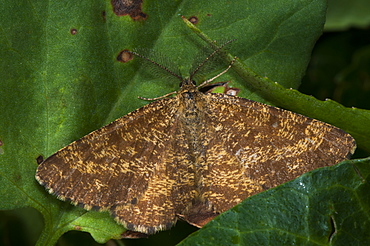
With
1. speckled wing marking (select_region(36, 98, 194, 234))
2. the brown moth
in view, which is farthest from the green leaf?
speckled wing marking (select_region(36, 98, 194, 234))

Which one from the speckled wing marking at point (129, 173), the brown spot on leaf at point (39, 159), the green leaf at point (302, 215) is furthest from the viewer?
the brown spot on leaf at point (39, 159)

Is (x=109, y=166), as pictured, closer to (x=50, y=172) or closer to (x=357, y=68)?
(x=50, y=172)

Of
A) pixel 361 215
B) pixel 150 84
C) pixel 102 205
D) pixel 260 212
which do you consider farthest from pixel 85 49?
pixel 361 215

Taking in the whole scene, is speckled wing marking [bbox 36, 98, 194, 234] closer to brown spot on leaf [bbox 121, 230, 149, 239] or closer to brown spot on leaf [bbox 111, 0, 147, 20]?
brown spot on leaf [bbox 121, 230, 149, 239]

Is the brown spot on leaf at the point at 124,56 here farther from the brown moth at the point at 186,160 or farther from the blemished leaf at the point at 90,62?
the brown moth at the point at 186,160

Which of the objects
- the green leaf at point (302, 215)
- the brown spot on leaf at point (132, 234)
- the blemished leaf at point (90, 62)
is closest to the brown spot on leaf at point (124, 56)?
the blemished leaf at point (90, 62)

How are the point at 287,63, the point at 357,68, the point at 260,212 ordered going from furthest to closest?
the point at 357,68 → the point at 287,63 → the point at 260,212
